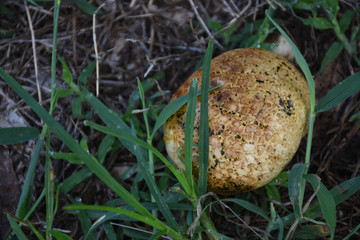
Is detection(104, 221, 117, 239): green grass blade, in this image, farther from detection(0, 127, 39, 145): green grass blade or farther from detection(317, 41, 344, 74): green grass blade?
detection(317, 41, 344, 74): green grass blade

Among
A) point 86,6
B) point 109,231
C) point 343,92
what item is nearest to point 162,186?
point 109,231

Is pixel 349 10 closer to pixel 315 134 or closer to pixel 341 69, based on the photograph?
pixel 341 69

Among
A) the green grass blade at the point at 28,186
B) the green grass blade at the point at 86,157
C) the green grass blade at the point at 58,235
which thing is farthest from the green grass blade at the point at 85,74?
the green grass blade at the point at 58,235

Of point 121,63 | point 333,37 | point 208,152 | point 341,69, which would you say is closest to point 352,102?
point 341,69

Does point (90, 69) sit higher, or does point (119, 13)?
point (119, 13)

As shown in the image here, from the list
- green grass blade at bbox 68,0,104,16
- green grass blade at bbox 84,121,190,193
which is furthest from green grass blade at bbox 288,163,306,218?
green grass blade at bbox 68,0,104,16

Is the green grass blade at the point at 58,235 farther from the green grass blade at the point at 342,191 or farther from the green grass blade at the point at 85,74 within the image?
the green grass blade at the point at 342,191
